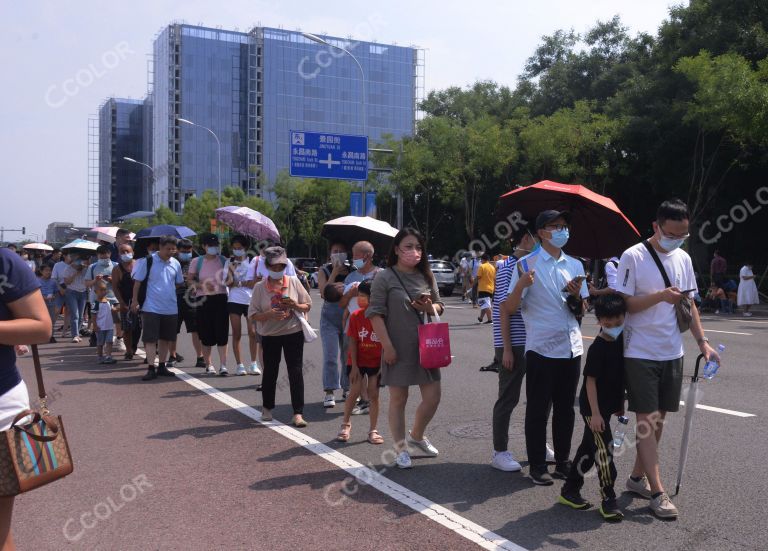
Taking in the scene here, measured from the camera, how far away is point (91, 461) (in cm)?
616

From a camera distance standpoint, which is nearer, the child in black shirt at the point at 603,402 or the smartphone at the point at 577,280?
the child in black shirt at the point at 603,402

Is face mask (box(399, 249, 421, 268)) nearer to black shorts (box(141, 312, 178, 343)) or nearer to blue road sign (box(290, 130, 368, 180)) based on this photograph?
black shorts (box(141, 312, 178, 343))

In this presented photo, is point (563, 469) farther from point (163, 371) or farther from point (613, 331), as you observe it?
point (163, 371)

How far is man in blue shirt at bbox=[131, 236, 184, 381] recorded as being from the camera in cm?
1036

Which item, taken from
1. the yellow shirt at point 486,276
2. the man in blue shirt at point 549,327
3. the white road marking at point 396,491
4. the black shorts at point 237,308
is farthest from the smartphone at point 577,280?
the yellow shirt at point 486,276

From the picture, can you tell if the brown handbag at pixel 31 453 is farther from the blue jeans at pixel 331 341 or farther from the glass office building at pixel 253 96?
the glass office building at pixel 253 96

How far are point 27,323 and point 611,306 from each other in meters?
3.22

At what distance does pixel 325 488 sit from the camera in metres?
5.34

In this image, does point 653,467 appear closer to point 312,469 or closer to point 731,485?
point 731,485

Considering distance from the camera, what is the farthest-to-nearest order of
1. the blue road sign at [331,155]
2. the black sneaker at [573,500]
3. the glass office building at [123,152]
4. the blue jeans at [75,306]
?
the glass office building at [123,152] < the blue road sign at [331,155] < the blue jeans at [75,306] < the black sneaker at [573,500]

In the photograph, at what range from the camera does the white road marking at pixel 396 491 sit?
14.3 ft

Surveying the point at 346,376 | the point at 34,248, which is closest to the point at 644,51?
the point at 34,248

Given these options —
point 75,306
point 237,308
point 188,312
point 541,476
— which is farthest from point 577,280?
point 75,306

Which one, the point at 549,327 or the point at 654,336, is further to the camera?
the point at 549,327
